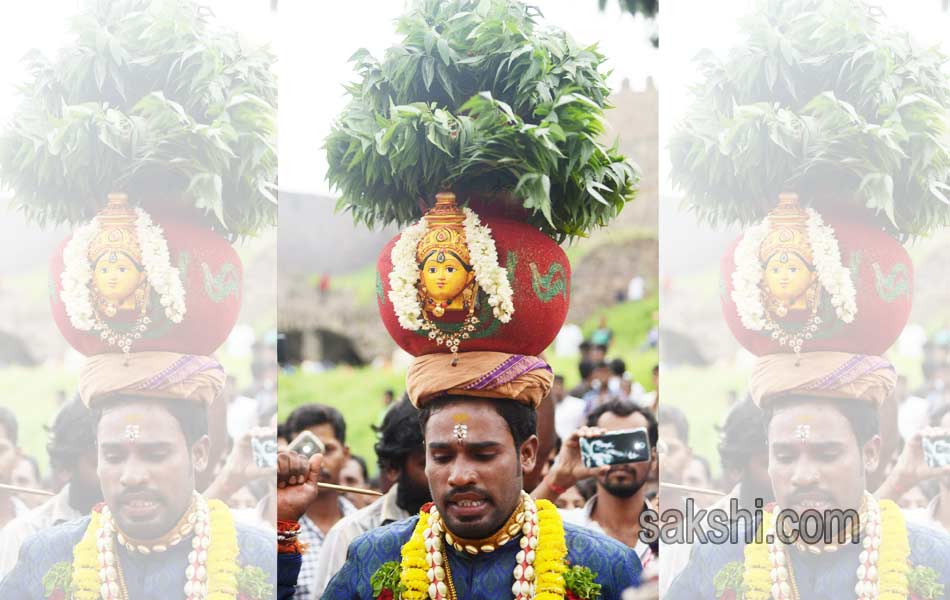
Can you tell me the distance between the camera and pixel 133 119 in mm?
5555

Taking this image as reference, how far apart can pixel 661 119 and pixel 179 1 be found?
77.8 inches

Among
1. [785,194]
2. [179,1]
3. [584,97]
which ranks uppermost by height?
[179,1]

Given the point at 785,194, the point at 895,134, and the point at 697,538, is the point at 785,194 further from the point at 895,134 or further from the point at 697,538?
the point at 697,538

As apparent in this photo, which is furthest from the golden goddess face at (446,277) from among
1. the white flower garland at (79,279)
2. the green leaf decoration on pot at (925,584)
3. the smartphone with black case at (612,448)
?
the green leaf decoration on pot at (925,584)

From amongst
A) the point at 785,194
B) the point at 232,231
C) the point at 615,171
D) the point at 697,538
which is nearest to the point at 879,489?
the point at 697,538

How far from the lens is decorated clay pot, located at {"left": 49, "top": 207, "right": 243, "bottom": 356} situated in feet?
18.3

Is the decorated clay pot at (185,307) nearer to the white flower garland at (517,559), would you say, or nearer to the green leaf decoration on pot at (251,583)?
the green leaf decoration on pot at (251,583)

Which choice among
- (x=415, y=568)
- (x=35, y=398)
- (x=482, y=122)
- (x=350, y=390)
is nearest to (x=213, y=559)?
(x=415, y=568)

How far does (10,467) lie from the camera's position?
5691 mm

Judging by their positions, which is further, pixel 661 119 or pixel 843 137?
pixel 661 119

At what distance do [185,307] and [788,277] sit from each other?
2.35 m

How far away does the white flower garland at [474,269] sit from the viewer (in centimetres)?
541
